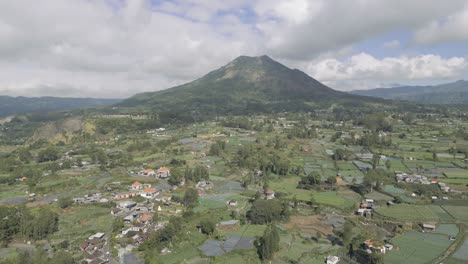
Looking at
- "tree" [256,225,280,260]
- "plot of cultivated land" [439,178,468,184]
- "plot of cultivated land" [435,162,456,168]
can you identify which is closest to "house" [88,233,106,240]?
"tree" [256,225,280,260]

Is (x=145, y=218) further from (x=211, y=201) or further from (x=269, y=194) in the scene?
(x=269, y=194)

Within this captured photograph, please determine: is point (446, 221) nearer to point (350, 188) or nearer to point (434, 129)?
point (350, 188)

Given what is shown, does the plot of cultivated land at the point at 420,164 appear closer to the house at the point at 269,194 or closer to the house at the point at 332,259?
the house at the point at 269,194

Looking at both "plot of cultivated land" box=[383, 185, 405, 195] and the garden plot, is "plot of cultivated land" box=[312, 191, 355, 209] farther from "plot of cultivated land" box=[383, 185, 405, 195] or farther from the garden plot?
the garden plot

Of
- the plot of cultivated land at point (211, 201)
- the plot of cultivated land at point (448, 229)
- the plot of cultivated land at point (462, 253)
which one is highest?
the plot of cultivated land at point (211, 201)

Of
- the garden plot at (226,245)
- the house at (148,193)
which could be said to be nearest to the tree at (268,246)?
the garden plot at (226,245)

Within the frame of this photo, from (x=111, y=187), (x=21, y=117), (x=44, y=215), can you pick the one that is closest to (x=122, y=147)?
(x=111, y=187)

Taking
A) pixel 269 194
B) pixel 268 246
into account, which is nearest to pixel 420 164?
pixel 269 194
